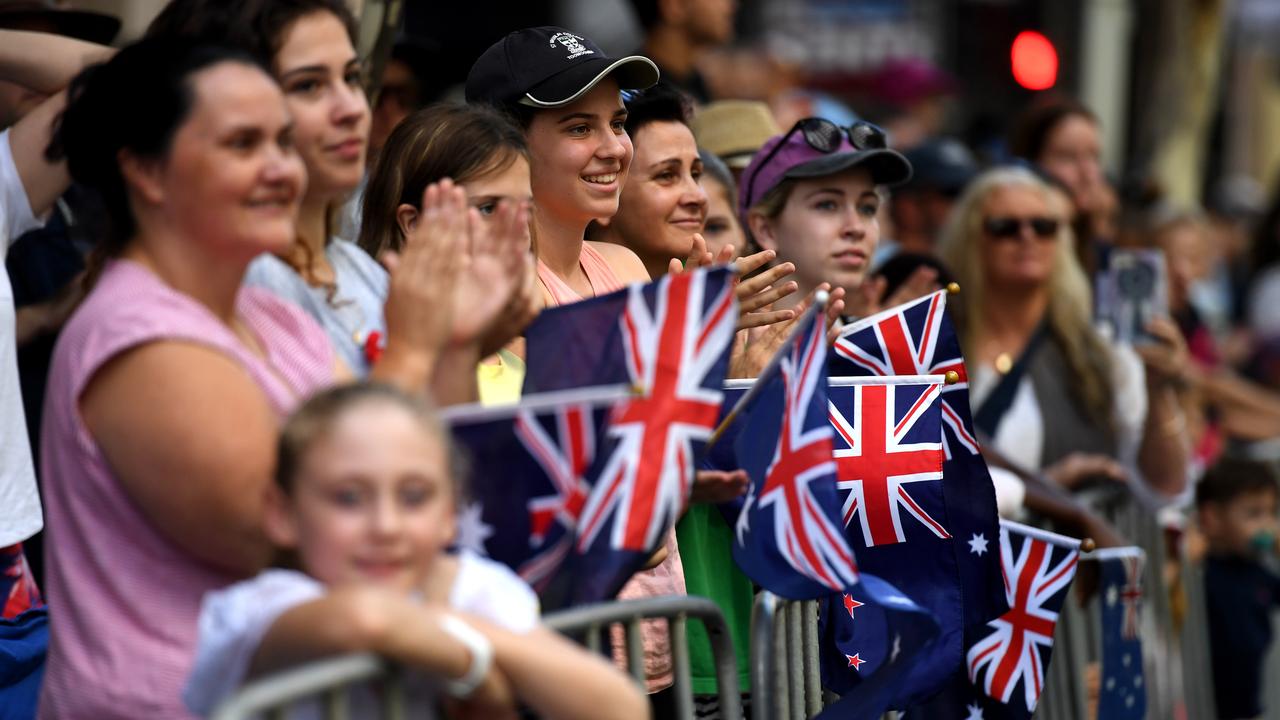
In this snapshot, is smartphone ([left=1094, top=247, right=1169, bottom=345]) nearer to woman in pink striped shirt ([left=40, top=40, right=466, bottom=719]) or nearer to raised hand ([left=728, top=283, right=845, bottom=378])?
raised hand ([left=728, top=283, right=845, bottom=378])

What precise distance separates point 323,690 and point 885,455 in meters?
2.21

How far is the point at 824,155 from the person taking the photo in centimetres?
563

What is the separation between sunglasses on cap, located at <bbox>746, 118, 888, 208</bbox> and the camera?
5.63m

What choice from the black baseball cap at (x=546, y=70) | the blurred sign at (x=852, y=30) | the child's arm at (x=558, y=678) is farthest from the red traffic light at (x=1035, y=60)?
the child's arm at (x=558, y=678)

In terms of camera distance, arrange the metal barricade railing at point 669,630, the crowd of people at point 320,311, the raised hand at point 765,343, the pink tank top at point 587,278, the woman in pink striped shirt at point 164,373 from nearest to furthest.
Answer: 1. the crowd of people at point 320,311
2. the woman in pink striped shirt at point 164,373
3. the metal barricade railing at point 669,630
4. the pink tank top at point 587,278
5. the raised hand at point 765,343

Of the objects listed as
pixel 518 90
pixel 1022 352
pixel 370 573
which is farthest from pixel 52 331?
pixel 1022 352

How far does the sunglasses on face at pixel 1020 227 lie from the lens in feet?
23.3

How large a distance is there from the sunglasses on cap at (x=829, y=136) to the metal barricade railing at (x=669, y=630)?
237 centimetres

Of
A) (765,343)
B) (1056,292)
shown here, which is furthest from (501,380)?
(1056,292)

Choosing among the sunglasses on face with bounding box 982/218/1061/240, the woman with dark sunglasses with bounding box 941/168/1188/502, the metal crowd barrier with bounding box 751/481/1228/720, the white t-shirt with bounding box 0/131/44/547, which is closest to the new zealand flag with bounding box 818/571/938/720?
the metal crowd barrier with bounding box 751/481/1228/720

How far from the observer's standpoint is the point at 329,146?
354 centimetres

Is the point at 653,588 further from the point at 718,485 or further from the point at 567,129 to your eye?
the point at 567,129

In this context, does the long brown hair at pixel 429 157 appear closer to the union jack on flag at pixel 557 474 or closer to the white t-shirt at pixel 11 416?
the white t-shirt at pixel 11 416

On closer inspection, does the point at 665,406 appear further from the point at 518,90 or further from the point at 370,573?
the point at 518,90
